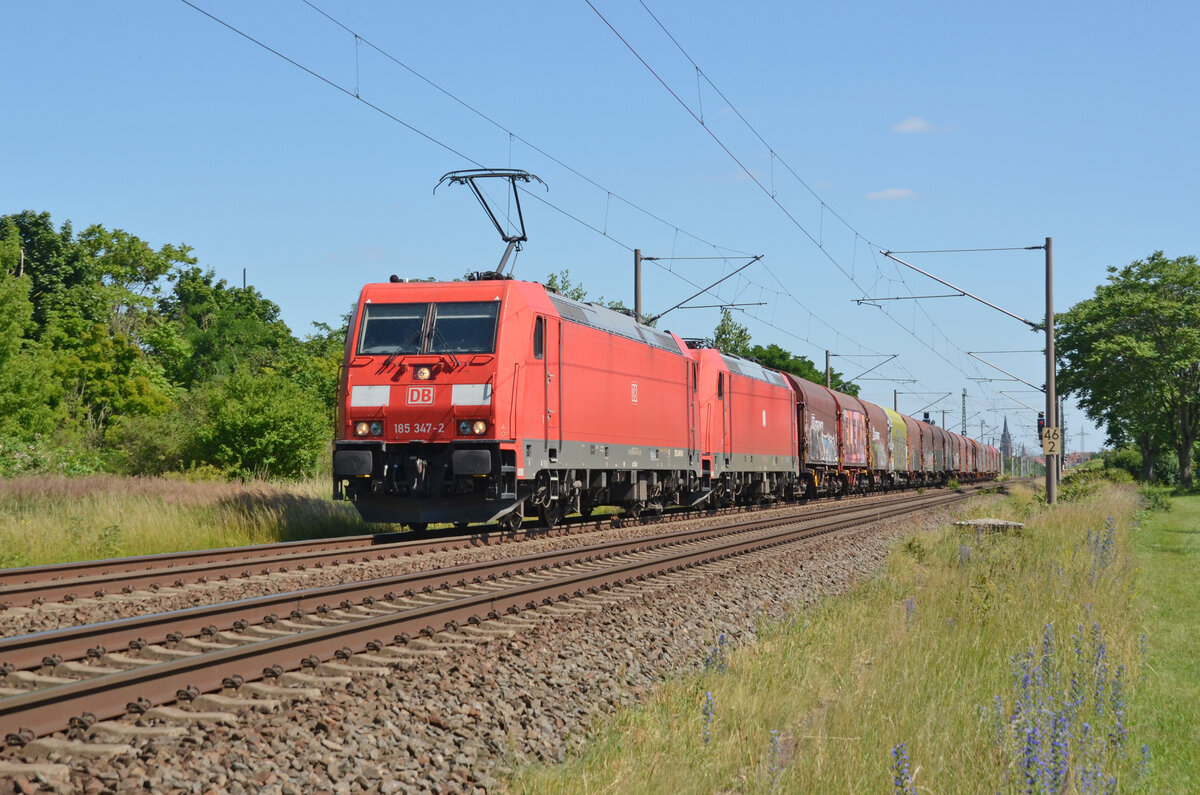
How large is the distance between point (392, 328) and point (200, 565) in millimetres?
6088

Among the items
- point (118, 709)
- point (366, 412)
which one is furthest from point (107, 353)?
point (118, 709)

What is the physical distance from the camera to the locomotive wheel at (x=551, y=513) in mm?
18672

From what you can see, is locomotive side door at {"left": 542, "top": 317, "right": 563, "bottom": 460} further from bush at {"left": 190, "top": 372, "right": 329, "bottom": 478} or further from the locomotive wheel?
bush at {"left": 190, "top": 372, "right": 329, "bottom": 478}

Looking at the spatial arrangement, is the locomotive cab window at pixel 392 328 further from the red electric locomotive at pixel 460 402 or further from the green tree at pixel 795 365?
the green tree at pixel 795 365

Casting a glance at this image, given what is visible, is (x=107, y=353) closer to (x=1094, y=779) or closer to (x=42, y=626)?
(x=42, y=626)

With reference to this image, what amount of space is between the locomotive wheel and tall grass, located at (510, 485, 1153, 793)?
779 cm

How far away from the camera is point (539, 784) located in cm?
512

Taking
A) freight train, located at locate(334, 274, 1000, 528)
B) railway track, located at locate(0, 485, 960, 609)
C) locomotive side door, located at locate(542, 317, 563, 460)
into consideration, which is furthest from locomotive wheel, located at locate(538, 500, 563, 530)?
locomotive side door, located at locate(542, 317, 563, 460)

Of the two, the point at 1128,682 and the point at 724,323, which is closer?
the point at 1128,682

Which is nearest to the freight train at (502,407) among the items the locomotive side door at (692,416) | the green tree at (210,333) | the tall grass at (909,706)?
the locomotive side door at (692,416)

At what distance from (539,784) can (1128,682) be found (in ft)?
A: 16.5

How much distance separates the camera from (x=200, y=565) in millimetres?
11742

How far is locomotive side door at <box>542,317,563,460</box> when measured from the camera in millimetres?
17391

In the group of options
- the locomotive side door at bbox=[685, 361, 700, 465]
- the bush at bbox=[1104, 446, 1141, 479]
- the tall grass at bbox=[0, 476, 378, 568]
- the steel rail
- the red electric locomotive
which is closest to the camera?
the steel rail
